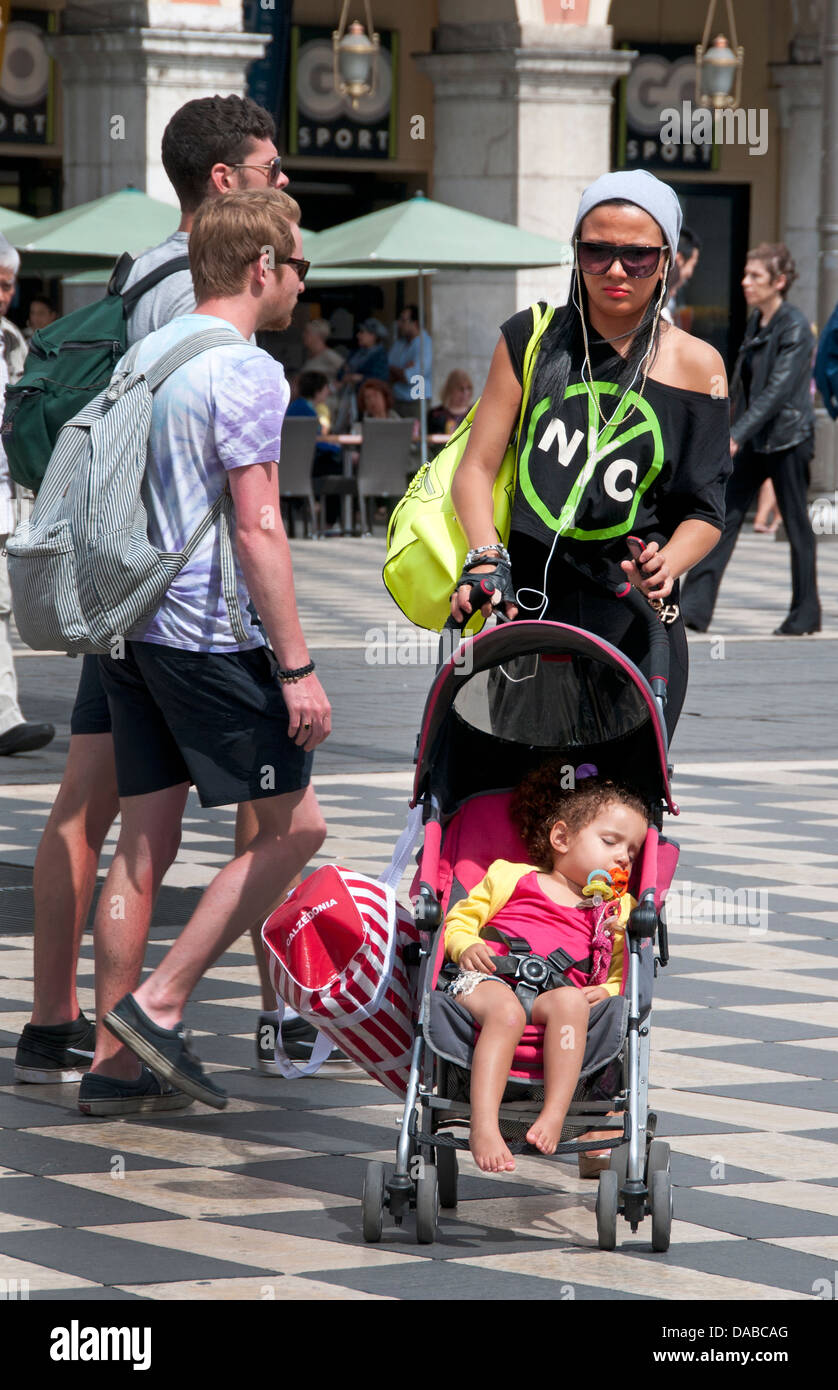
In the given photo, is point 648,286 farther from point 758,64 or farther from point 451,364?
point 758,64

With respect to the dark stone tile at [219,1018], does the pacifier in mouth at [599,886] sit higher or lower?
higher

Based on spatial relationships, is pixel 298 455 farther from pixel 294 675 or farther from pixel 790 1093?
pixel 294 675

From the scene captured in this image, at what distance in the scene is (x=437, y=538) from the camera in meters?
5.23

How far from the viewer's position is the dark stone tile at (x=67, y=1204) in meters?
4.66

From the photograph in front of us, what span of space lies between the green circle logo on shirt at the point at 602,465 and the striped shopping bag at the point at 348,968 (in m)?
0.83

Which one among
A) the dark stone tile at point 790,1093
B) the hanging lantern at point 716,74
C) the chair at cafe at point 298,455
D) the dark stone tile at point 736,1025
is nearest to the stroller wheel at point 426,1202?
the dark stone tile at point 790,1093

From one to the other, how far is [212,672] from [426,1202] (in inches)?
53.7

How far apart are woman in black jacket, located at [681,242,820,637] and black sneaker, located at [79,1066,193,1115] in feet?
32.0

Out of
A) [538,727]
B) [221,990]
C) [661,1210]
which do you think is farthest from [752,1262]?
[221,990]

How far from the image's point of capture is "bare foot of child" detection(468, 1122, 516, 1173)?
14.6ft

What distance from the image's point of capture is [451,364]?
2592 cm

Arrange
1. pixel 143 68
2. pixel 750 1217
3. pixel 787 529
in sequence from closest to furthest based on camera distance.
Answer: pixel 750 1217 → pixel 787 529 → pixel 143 68

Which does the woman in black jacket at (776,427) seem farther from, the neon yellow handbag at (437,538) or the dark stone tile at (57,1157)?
the dark stone tile at (57,1157)

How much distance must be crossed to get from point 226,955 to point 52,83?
2129 cm
